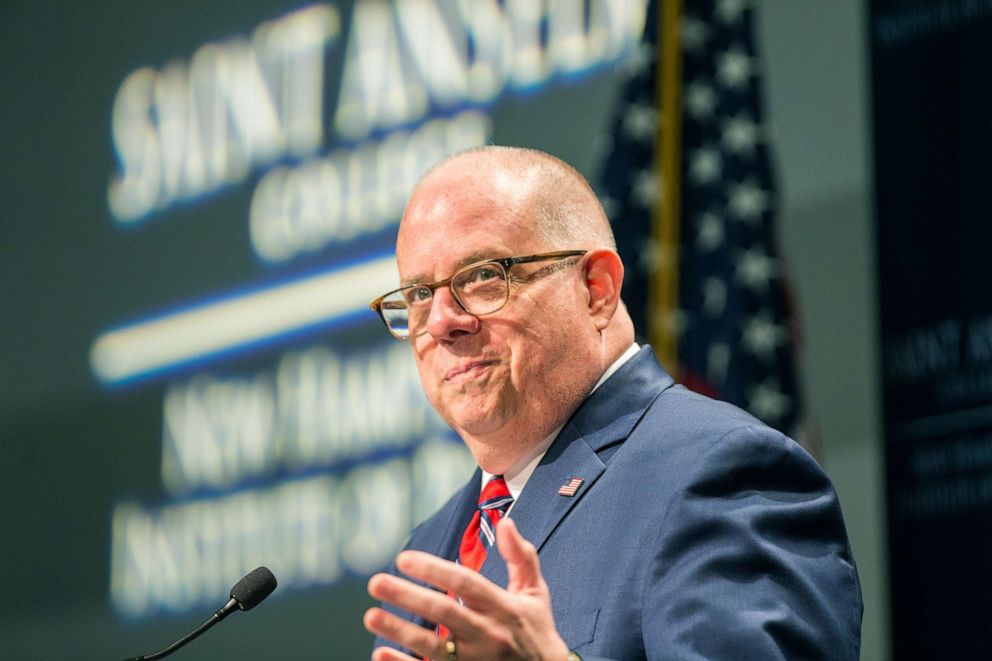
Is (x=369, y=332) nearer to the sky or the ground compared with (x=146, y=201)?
nearer to the ground

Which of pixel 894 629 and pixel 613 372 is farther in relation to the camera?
pixel 894 629

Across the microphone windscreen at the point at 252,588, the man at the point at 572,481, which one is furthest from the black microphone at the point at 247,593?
the man at the point at 572,481

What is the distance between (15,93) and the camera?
7109 mm

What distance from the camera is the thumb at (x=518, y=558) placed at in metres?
1.69

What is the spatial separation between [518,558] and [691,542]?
35cm

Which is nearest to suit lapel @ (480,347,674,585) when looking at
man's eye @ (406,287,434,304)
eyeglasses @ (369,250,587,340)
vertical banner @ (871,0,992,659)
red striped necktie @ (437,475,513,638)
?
red striped necktie @ (437,475,513,638)

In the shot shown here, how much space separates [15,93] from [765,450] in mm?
5972

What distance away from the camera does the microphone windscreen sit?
2.31 m

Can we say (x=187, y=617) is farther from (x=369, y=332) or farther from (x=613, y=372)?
(x=613, y=372)

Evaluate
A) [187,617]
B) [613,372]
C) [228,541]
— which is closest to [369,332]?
[228,541]

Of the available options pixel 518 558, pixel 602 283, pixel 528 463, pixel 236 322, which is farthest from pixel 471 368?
pixel 236 322

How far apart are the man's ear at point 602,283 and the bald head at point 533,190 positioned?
0.11 feet

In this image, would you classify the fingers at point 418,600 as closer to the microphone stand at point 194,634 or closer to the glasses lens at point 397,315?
the microphone stand at point 194,634

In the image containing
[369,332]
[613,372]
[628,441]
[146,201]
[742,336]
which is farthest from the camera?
[146,201]
